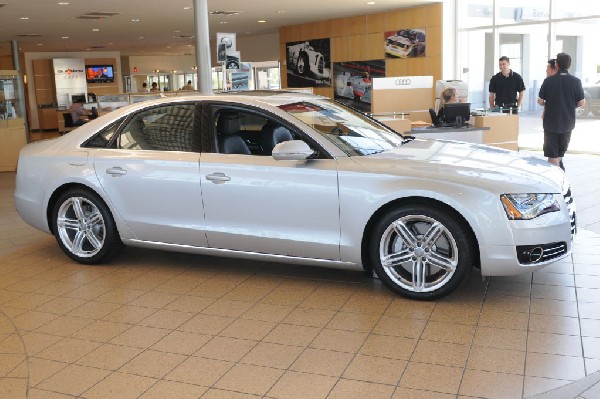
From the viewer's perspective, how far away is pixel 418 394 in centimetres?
309

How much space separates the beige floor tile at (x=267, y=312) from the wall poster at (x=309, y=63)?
15847 millimetres

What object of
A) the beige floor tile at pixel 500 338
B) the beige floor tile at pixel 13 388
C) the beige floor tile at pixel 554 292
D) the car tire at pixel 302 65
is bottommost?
the beige floor tile at pixel 13 388

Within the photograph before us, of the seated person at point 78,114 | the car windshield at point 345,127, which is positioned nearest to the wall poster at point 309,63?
the seated person at point 78,114

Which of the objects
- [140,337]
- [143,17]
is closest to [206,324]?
[140,337]

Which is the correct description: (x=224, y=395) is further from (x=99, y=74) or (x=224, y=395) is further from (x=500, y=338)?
(x=99, y=74)

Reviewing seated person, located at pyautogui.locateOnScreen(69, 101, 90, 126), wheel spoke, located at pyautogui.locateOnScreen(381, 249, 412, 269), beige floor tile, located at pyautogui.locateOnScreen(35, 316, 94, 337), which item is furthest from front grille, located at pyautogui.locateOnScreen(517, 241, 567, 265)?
seated person, located at pyautogui.locateOnScreen(69, 101, 90, 126)

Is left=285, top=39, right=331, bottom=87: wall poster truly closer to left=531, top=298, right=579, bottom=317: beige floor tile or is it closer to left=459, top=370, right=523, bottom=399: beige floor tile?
left=531, top=298, right=579, bottom=317: beige floor tile

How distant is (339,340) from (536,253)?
4.39 ft

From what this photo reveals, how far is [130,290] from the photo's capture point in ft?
15.9

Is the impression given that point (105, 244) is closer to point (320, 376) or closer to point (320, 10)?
point (320, 376)

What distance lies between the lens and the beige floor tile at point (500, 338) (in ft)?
11.8

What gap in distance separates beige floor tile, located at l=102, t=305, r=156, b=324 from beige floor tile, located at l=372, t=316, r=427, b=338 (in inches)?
58.7

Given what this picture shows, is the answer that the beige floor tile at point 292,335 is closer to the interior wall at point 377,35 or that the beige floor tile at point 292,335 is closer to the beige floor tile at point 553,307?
the beige floor tile at point 553,307

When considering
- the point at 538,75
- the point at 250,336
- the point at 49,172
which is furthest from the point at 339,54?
the point at 250,336
